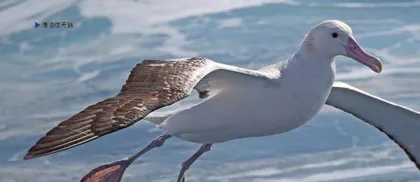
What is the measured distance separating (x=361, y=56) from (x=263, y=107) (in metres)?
0.82

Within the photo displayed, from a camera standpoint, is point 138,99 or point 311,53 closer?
point 138,99

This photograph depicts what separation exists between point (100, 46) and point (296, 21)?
9.30 ft

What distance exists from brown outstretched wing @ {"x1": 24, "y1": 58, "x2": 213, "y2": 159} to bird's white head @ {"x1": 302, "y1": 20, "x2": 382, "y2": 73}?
999mm

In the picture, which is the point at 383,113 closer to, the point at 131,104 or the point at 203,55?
the point at 131,104

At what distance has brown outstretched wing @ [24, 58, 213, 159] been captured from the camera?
288 inches

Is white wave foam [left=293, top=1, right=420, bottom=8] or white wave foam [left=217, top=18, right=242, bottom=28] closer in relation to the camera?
white wave foam [left=217, top=18, right=242, bottom=28]

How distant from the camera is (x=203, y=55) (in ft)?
54.0

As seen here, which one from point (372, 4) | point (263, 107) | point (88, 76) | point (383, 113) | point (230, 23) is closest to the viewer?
point (263, 107)

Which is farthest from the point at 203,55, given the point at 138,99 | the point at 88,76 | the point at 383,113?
the point at 138,99

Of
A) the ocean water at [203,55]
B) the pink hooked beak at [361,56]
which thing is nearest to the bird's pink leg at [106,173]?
the pink hooked beak at [361,56]

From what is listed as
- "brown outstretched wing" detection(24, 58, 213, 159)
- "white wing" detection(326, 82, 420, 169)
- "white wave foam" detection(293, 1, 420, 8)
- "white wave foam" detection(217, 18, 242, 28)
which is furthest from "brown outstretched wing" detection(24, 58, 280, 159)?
"white wave foam" detection(293, 1, 420, 8)

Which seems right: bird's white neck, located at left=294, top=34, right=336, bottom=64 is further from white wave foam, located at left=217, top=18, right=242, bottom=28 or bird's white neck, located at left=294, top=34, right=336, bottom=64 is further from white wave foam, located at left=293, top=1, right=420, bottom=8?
white wave foam, located at left=293, top=1, right=420, bottom=8

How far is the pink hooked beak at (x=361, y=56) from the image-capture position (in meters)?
8.98

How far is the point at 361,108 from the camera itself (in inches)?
399
